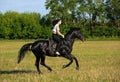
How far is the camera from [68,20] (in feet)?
313

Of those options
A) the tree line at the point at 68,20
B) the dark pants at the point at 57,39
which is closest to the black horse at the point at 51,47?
the dark pants at the point at 57,39

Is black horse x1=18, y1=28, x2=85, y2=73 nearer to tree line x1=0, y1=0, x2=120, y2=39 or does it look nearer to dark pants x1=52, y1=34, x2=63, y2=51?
dark pants x1=52, y1=34, x2=63, y2=51

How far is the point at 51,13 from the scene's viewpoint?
97000mm

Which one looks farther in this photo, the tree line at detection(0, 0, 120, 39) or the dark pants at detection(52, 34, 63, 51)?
the tree line at detection(0, 0, 120, 39)

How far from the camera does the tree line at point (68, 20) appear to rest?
86.7 metres

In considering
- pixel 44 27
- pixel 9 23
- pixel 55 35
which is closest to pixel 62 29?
pixel 44 27

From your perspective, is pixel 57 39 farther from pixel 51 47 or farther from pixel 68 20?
pixel 68 20

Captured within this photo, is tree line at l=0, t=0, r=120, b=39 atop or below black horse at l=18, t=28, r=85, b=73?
below

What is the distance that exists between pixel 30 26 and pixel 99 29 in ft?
51.9

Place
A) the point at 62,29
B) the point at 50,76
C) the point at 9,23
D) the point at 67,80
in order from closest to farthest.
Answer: the point at 67,80
the point at 50,76
the point at 62,29
the point at 9,23

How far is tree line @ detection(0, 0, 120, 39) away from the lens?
3413 inches

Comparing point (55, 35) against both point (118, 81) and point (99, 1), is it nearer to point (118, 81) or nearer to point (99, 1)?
point (118, 81)

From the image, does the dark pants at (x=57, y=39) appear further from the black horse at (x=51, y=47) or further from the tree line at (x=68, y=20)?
the tree line at (x=68, y=20)

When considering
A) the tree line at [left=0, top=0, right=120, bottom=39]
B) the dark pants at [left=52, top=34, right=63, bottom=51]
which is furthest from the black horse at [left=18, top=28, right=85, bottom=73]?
the tree line at [left=0, top=0, right=120, bottom=39]
